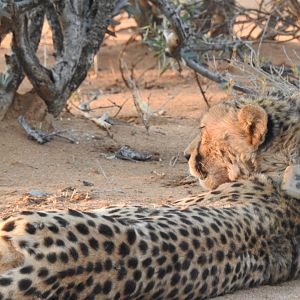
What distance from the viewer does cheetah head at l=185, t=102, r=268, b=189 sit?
11.7 ft

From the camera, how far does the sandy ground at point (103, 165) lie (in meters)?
4.36

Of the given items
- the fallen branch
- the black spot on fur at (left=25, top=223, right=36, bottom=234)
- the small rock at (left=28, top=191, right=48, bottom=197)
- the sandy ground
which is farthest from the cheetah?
the fallen branch

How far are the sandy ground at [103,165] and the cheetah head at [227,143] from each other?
21.7 inches

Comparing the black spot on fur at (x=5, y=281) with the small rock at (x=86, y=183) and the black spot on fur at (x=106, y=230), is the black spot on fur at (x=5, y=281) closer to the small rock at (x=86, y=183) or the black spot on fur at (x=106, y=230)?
the black spot on fur at (x=106, y=230)

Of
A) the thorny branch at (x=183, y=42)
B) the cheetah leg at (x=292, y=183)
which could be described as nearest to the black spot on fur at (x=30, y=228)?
the cheetah leg at (x=292, y=183)

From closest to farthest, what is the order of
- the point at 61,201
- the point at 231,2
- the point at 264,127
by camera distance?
the point at 264,127 < the point at 61,201 < the point at 231,2

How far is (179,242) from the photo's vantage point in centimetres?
279

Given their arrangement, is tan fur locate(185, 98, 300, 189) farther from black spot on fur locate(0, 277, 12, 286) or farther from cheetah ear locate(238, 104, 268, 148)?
black spot on fur locate(0, 277, 12, 286)

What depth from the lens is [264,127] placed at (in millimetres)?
3533

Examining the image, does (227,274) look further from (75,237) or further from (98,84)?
(98,84)

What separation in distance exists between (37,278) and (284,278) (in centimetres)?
121

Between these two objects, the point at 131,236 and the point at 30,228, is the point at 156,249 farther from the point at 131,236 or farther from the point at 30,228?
the point at 30,228

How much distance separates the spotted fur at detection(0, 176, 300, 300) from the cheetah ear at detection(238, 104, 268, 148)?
0.19 m

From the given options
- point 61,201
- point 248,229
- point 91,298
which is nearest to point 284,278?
point 248,229
